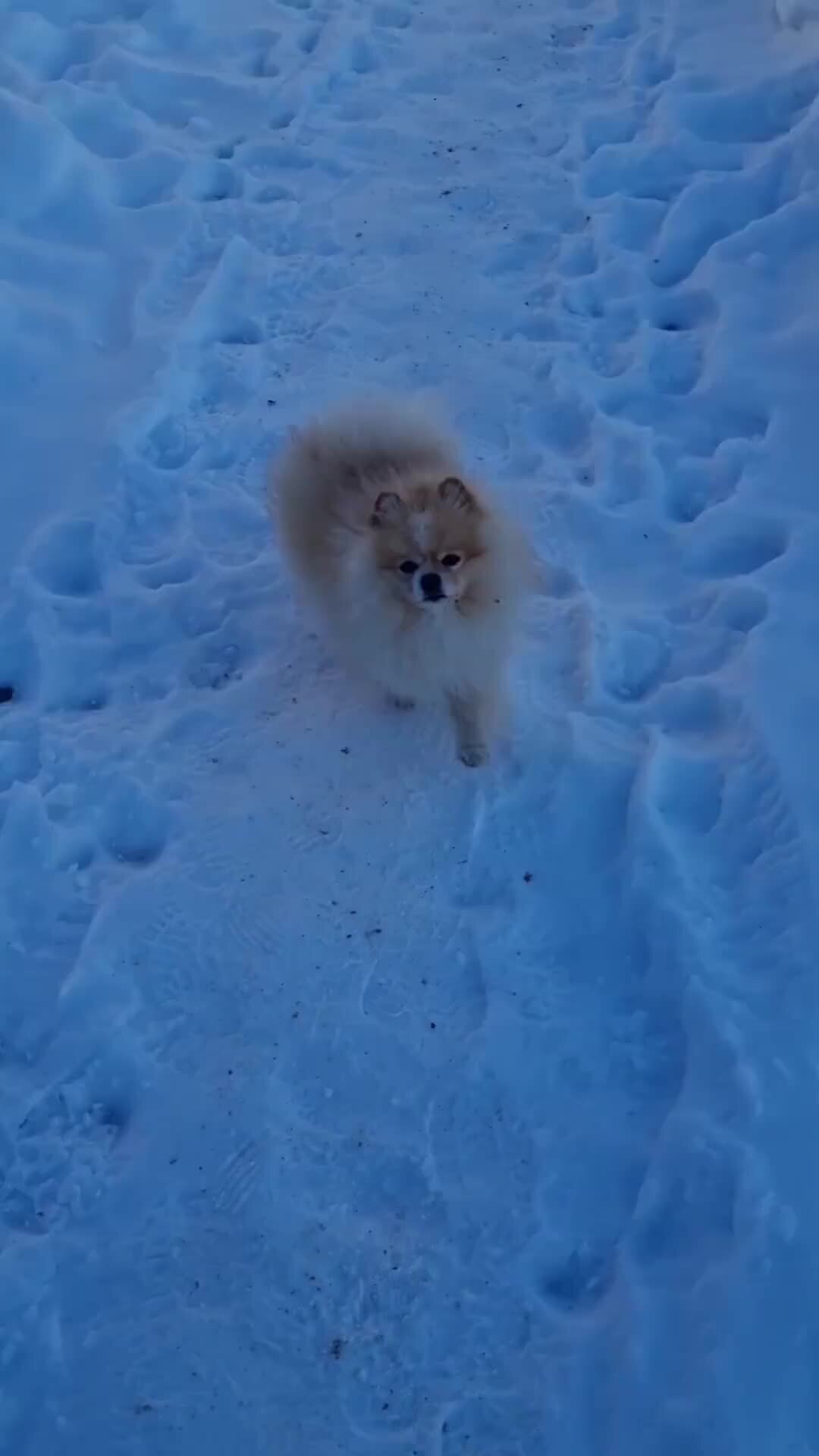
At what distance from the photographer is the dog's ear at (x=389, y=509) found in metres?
2.36

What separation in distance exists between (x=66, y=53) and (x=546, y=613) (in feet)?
10.1

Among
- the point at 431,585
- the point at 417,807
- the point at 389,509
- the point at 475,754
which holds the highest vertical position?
the point at 389,509

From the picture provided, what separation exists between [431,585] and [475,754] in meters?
0.46

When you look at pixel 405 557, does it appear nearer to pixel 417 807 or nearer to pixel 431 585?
pixel 431 585

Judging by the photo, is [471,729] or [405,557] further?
[471,729]

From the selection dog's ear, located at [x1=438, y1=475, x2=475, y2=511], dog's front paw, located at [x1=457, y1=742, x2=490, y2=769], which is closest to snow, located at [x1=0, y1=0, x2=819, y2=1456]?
dog's front paw, located at [x1=457, y1=742, x2=490, y2=769]

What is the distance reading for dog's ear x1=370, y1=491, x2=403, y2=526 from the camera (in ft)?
7.73

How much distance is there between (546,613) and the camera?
115 inches

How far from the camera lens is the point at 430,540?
2342mm

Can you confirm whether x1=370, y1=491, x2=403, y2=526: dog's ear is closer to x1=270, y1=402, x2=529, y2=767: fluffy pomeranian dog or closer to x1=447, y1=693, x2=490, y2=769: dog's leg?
x1=270, y1=402, x2=529, y2=767: fluffy pomeranian dog

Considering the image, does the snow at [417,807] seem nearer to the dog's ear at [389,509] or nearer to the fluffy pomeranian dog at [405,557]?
the fluffy pomeranian dog at [405,557]

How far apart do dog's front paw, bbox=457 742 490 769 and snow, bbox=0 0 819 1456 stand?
27 millimetres

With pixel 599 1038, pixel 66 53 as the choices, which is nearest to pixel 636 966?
pixel 599 1038

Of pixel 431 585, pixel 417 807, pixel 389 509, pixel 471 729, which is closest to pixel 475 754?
pixel 471 729
